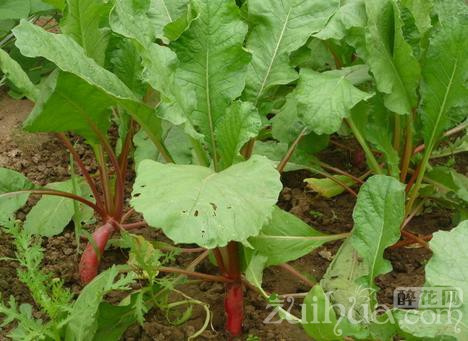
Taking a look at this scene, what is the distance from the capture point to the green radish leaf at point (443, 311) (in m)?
1.41

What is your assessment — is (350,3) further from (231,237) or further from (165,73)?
(231,237)

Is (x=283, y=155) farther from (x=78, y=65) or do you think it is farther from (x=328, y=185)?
(x=78, y=65)

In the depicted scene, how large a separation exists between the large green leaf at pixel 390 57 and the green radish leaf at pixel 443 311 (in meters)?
0.57

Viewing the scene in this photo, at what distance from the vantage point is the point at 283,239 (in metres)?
1.79

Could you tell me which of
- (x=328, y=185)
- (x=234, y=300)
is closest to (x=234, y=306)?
(x=234, y=300)

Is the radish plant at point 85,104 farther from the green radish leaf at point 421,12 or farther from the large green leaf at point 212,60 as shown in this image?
the green radish leaf at point 421,12

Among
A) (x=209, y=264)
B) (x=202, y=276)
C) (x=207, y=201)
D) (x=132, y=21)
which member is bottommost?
(x=209, y=264)

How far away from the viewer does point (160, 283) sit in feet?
5.63

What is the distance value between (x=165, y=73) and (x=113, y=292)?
2.03ft

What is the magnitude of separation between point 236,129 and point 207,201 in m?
0.32

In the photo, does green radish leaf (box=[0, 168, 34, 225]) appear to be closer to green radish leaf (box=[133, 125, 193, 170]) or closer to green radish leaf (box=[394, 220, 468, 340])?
green radish leaf (box=[133, 125, 193, 170])

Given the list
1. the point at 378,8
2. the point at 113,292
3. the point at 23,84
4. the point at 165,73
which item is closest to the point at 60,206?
the point at 113,292

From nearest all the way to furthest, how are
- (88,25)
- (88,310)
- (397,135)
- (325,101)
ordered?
(88,310)
(325,101)
(88,25)
(397,135)

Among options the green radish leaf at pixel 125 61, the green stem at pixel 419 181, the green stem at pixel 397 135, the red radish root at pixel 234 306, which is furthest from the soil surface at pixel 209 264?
the green radish leaf at pixel 125 61
